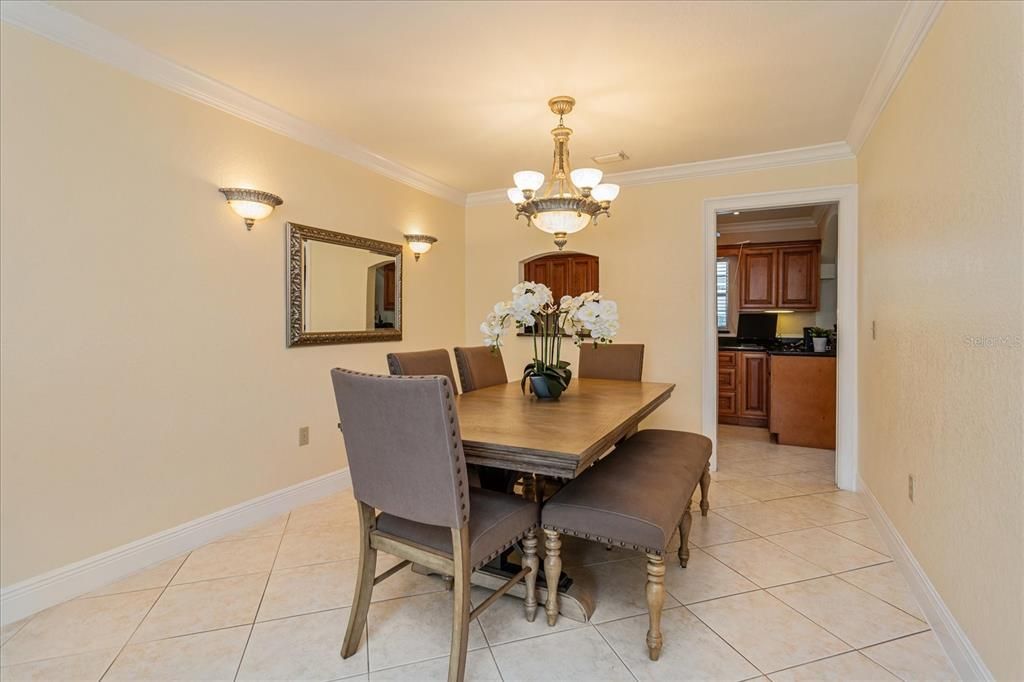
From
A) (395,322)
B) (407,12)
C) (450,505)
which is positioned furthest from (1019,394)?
(395,322)

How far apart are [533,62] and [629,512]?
2.05 meters

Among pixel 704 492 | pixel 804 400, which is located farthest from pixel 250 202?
pixel 804 400

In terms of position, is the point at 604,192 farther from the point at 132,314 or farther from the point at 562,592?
the point at 132,314

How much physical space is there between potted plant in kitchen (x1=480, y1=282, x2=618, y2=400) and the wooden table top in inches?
4.8

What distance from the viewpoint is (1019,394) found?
4.15 feet

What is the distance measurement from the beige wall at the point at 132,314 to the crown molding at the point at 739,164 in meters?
2.46

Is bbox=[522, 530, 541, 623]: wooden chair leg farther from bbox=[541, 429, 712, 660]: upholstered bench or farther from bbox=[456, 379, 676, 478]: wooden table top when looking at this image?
bbox=[456, 379, 676, 478]: wooden table top

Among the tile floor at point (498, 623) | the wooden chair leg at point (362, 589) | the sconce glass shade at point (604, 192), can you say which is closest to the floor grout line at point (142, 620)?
the tile floor at point (498, 623)

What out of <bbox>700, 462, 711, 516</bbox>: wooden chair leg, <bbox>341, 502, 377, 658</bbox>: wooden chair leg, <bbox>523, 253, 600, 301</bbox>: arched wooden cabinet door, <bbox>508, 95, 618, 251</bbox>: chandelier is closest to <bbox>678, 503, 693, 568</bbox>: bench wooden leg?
<bbox>700, 462, 711, 516</bbox>: wooden chair leg

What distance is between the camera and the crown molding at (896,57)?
73.8 inches

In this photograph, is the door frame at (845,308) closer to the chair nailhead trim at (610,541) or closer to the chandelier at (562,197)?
the chandelier at (562,197)

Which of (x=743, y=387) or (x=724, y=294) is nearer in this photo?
(x=743, y=387)

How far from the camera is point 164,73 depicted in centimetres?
236

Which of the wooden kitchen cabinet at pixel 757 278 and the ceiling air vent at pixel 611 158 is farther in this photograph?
the wooden kitchen cabinet at pixel 757 278
